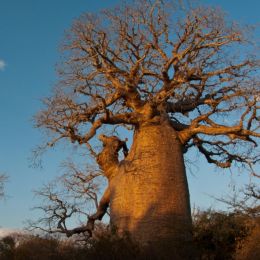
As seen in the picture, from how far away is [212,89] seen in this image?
936 centimetres

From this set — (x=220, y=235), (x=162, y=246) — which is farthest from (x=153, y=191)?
(x=220, y=235)

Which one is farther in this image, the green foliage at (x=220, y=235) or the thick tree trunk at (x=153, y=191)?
the thick tree trunk at (x=153, y=191)

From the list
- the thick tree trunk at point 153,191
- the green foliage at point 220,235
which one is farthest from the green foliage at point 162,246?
the thick tree trunk at point 153,191

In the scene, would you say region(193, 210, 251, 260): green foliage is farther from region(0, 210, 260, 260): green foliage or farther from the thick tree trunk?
the thick tree trunk

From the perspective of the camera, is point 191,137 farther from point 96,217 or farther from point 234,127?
point 96,217

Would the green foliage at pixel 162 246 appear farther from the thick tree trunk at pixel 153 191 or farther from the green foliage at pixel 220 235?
the thick tree trunk at pixel 153 191

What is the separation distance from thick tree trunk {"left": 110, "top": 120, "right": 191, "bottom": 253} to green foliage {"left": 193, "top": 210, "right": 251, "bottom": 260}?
268 millimetres

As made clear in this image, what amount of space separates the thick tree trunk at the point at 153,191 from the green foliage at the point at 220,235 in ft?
0.88

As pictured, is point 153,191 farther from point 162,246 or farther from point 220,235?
point 220,235

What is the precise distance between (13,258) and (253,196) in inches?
166

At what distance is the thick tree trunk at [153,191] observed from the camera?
7.91 m

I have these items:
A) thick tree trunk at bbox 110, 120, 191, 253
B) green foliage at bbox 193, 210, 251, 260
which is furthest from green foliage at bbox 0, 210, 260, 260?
thick tree trunk at bbox 110, 120, 191, 253

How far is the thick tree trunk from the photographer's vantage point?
7.91 m

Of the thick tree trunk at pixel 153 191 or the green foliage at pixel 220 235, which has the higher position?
the thick tree trunk at pixel 153 191
